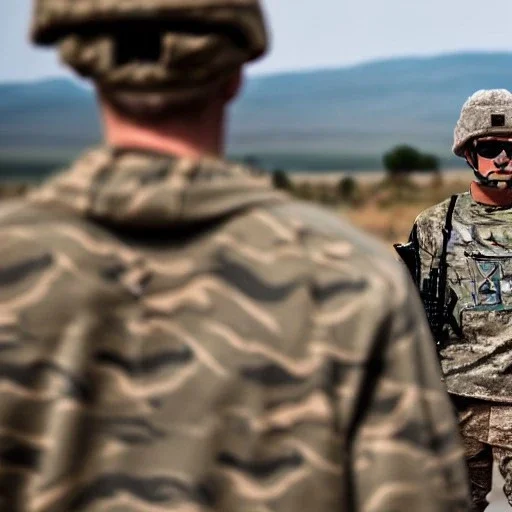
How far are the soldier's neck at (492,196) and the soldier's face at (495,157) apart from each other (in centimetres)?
6

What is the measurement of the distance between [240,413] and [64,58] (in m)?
0.57

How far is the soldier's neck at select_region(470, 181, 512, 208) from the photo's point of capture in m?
6.78

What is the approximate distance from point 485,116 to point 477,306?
0.93m

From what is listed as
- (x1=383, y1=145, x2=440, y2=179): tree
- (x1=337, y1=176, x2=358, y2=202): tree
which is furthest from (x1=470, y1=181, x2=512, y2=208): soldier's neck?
(x1=383, y1=145, x2=440, y2=179): tree

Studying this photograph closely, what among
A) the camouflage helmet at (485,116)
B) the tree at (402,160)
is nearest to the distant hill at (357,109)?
the tree at (402,160)

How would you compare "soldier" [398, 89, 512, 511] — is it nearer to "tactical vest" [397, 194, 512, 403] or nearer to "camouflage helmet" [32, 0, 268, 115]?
"tactical vest" [397, 194, 512, 403]

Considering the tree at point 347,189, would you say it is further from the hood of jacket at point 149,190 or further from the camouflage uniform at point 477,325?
the hood of jacket at point 149,190

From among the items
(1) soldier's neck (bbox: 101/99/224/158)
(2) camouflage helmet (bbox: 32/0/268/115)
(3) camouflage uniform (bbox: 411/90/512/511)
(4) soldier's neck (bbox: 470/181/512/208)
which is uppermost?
(2) camouflage helmet (bbox: 32/0/268/115)

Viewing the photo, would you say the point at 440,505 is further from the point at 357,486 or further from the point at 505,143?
the point at 505,143

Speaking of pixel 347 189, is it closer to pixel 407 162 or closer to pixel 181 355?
pixel 407 162

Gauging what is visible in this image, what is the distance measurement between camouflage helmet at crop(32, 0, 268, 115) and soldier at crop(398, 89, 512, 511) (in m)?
4.52

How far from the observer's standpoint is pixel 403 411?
7.01 ft

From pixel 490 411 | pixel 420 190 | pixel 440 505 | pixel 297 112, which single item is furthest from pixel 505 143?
pixel 297 112

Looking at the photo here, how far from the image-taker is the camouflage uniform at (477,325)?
657 cm
